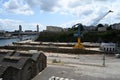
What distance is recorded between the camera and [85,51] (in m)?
77.7

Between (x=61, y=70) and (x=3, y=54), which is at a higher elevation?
(x=3, y=54)

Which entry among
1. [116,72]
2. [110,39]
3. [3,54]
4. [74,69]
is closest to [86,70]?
[74,69]

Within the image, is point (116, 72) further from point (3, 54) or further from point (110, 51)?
point (110, 51)

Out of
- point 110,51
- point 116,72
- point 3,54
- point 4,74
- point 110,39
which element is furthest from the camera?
point 110,39

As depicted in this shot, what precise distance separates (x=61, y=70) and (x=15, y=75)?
37.8ft

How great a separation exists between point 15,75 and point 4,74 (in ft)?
5.23

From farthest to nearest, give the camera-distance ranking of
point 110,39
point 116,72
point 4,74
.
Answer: point 110,39, point 116,72, point 4,74

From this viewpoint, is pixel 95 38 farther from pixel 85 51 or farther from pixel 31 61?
pixel 31 61

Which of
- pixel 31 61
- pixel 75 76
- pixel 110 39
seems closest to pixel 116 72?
pixel 75 76

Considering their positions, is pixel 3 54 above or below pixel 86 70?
above

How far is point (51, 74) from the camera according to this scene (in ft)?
128

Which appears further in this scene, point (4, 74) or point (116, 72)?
point (116, 72)

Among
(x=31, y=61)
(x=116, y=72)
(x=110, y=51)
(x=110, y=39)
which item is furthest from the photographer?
(x=110, y=39)

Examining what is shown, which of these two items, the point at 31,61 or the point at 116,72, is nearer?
the point at 31,61
